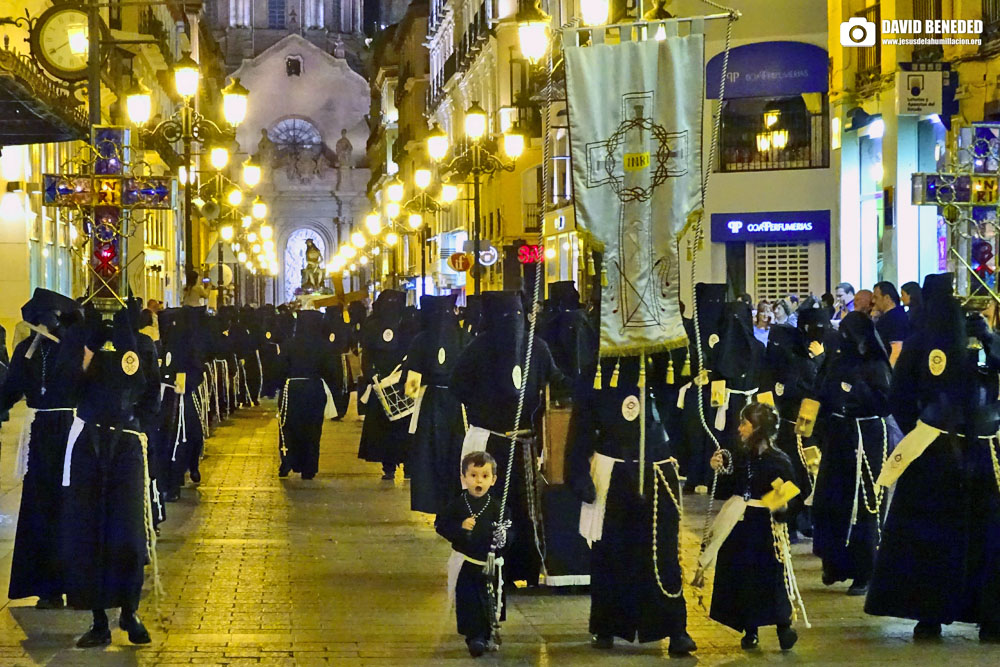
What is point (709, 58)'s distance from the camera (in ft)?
103

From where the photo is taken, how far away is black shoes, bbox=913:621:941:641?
354 inches

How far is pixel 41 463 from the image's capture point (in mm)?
9625

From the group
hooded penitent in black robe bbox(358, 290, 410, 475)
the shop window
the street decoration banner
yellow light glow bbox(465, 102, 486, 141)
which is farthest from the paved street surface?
the shop window

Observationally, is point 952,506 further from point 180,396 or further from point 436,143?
point 436,143

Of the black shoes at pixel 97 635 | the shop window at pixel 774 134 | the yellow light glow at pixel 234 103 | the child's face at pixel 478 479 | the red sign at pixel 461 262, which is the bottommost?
the black shoes at pixel 97 635

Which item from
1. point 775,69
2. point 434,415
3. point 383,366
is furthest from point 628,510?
point 775,69

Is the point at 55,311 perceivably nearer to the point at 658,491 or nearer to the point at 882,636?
the point at 658,491

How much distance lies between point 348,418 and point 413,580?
1672cm

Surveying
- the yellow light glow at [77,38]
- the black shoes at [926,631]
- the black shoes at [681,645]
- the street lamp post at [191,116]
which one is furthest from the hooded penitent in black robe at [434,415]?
the yellow light glow at [77,38]

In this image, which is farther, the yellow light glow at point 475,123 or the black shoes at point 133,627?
the yellow light glow at point 475,123

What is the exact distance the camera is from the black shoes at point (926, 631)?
8.99 metres

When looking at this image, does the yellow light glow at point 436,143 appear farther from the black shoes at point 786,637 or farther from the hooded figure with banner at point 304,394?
the black shoes at point 786,637

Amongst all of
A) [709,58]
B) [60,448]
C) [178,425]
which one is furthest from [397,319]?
[709,58]

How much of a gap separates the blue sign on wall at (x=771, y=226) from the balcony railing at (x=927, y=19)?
18.0ft
